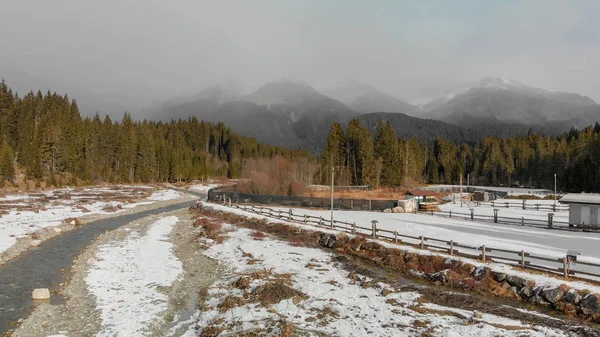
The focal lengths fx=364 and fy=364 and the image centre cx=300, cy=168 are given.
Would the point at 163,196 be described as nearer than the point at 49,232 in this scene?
No

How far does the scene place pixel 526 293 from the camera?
16594mm

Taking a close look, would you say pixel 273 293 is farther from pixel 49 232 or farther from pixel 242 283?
pixel 49 232

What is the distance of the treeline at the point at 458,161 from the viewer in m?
92.0

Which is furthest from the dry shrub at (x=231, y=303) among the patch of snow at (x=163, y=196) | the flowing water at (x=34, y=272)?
the patch of snow at (x=163, y=196)

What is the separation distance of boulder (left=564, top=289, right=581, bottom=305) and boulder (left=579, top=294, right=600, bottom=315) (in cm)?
19

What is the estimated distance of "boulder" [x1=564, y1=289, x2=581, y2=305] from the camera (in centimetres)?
1494

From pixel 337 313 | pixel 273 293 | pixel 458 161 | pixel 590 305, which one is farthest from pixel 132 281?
pixel 458 161

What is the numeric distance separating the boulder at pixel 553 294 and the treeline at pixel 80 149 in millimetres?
71356

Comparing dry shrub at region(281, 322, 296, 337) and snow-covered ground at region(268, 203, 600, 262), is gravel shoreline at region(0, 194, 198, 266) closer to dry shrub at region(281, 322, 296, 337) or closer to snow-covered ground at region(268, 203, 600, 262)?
dry shrub at region(281, 322, 296, 337)

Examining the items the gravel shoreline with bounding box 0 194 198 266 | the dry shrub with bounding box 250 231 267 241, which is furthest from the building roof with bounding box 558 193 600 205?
the gravel shoreline with bounding box 0 194 198 266

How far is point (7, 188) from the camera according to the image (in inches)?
2968

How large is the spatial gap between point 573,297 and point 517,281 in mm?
2392

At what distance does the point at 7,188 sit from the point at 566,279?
93.5 metres

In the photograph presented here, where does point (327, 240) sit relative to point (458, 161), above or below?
below
